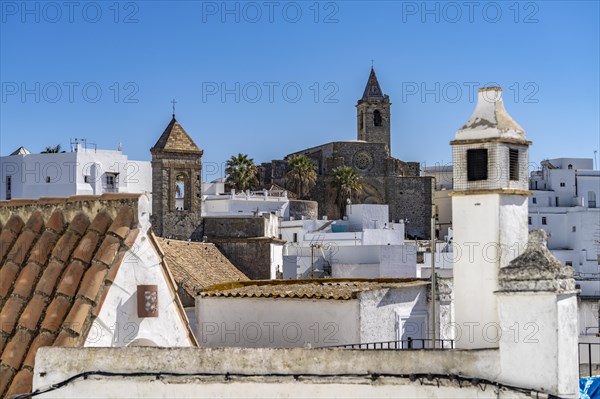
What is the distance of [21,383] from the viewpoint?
8188 millimetres

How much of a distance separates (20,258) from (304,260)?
28.1 meters

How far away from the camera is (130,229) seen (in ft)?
29.3

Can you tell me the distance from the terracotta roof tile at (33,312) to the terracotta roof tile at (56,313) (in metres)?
0.09

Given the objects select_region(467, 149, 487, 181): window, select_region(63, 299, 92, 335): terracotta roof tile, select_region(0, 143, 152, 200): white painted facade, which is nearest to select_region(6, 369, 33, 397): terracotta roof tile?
select_region(63, 299, 92, 335): terracotta roof tile

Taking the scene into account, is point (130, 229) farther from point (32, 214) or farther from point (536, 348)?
point (536, 348)

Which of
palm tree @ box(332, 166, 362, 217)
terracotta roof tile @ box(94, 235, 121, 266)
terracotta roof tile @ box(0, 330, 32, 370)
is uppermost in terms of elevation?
palm tree @ box(332, 166, 362, 217)

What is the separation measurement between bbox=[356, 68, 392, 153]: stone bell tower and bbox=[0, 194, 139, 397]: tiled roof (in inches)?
2907

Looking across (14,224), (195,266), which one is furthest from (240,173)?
(14,224)

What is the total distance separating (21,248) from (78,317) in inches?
57.9

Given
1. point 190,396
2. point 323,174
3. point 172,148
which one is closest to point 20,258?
point 190,396

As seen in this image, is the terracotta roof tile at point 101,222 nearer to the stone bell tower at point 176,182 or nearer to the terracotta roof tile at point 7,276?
the terracotta roof tile at point 7,276

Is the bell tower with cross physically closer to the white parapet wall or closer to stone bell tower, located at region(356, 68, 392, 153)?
the white parapet wall

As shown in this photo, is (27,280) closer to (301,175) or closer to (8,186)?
(8,186)

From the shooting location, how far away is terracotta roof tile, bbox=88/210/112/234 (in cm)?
906
